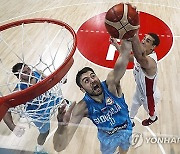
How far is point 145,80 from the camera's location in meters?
2.45

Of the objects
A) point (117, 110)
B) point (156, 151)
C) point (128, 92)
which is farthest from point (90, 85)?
point (128, 92)

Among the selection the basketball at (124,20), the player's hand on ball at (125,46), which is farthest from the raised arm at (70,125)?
the basketball at (124,20)

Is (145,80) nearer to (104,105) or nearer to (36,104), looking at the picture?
(104,105)

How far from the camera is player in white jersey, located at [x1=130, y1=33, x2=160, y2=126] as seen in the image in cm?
213

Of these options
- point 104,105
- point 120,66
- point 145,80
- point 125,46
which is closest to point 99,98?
point 104,105

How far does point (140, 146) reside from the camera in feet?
7.44

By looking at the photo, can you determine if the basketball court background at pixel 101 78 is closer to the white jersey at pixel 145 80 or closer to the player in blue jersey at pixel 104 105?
the player in blue jersey at pixel 104 105

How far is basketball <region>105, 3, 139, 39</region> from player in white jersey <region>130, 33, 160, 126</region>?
19 cm

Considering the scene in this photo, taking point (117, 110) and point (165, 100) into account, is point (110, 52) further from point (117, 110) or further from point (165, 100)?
point (117, 110)

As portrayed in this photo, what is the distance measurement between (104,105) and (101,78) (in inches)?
70.1

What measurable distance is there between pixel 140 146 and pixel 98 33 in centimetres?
281

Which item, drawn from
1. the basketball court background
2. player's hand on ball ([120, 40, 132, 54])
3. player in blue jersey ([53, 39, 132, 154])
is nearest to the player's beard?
player in blue jersey ([53, 39, 132, 154])

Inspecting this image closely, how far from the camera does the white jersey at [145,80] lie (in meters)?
2.42

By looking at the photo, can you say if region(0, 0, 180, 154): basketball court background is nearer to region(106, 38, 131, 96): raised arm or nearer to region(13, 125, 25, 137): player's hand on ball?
region(13, 125, 25, 137): player's hand on ball
